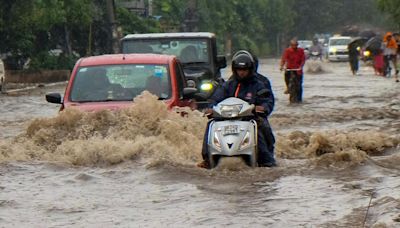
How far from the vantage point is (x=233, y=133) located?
10.8 m

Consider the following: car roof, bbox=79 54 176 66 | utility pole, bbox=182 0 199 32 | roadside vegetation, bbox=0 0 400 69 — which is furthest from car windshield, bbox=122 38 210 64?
utility pole, bbox=182 0 199 32

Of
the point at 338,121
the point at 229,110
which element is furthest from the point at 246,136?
the point at 338,121

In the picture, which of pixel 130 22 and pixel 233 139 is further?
pixel 130 22

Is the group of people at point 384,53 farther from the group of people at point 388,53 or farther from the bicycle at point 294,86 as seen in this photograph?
the bicycle at point 294,86

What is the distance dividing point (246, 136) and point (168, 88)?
2.98m

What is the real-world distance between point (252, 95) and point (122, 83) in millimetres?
2726

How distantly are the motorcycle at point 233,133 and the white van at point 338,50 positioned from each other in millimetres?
56353

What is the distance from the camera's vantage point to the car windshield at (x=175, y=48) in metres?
20.0

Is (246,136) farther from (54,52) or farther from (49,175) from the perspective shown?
(54,52)

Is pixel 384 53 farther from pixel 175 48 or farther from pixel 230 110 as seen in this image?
pixel 230 110

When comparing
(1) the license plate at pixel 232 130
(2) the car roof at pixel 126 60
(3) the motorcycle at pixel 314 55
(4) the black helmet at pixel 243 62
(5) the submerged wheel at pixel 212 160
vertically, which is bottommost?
(3) the motorcycle at pixel 314 55

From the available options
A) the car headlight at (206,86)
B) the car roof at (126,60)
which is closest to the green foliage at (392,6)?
the car headlight at (206,86)

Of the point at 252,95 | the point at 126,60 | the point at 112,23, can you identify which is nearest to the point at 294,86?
the point at 126,60

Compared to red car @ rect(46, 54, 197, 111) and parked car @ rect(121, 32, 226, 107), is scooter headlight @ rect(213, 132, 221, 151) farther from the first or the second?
parked car @ rect(121, 32, 226, 107)
